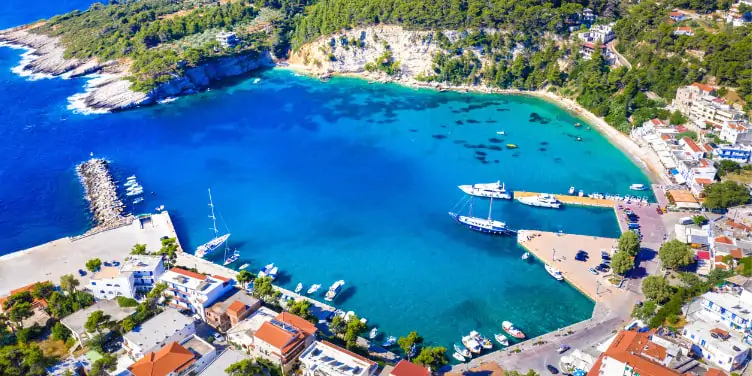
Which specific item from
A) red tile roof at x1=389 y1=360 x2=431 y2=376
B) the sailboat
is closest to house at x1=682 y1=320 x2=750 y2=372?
red tile roof at x1=389 y1=360 x2=431 y2=376

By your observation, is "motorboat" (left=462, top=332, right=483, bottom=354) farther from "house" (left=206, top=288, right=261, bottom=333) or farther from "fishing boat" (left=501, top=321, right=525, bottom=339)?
"house" (left=206, top=288, right=261, bottom=333)

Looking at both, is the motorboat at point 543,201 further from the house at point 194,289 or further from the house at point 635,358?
the house at point 194,289

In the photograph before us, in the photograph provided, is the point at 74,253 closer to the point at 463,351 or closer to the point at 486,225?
the point at 463,351

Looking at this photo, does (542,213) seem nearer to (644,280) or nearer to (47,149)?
(644,280)

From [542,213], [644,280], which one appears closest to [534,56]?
[542,213]

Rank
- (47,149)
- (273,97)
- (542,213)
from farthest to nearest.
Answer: (273,97) < (47,149) < (542,213)
